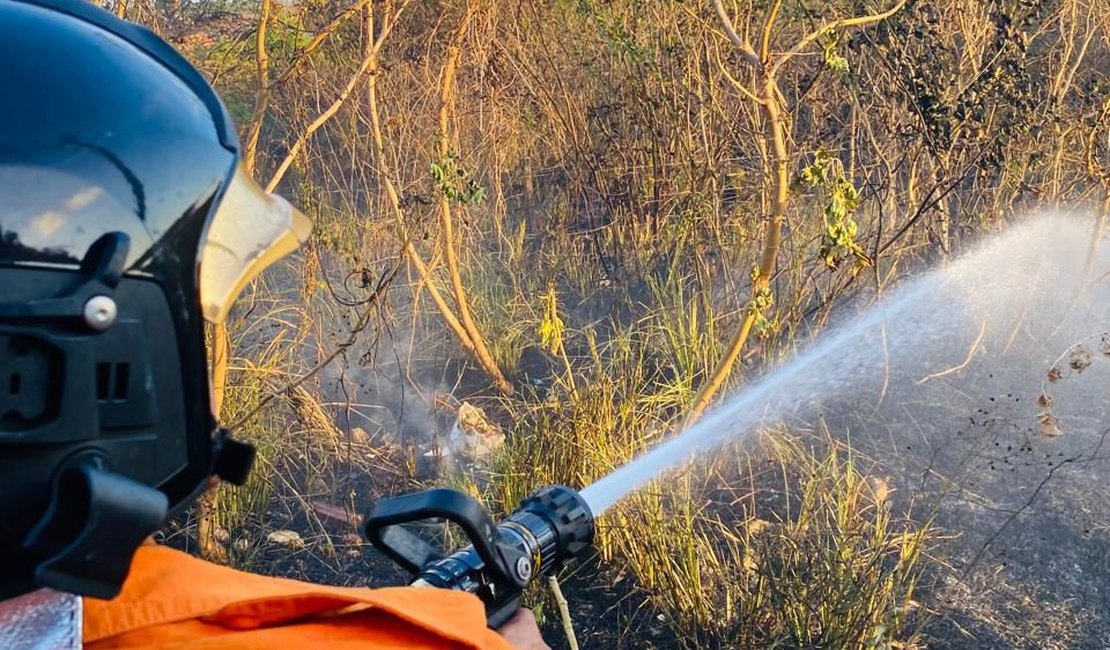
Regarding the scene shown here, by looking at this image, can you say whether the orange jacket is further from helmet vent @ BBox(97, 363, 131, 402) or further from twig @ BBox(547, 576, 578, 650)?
twig @ BBox(547, 576, 578, 650)

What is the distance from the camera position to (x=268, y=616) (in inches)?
46.2

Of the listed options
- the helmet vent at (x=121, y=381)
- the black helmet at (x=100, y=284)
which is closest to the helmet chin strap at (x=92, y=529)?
the black helmet at (x=100, y=284)

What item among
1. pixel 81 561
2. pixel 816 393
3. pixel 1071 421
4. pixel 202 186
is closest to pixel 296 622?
pixel 81 561

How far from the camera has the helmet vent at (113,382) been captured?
1203 millimetres

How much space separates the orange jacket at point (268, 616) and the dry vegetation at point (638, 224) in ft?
6.41

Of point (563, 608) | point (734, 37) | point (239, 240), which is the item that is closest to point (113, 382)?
point (239, 240)

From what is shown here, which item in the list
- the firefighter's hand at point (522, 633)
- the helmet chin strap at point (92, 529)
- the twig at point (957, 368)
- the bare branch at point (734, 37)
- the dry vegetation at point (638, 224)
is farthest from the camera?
the twig at point (957, 368)

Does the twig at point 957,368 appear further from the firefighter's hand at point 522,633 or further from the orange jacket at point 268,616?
the orange jacket at point 268,616

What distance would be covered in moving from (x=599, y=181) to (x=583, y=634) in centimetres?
253

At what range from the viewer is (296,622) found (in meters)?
1.19

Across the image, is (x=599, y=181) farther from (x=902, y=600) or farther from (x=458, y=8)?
(x=902, y=600)

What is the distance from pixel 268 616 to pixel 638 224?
4.21m

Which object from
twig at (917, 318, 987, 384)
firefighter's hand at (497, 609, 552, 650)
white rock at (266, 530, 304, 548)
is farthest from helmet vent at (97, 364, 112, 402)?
twig at (917, 318, 987, 384)

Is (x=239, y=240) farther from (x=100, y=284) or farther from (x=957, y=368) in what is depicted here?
(x=957, y=368)
